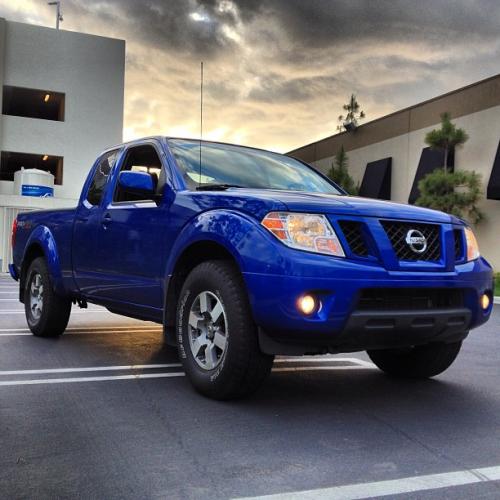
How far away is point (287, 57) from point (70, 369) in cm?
941

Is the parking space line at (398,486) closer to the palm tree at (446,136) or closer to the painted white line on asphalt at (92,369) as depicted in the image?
the painted white line on asphalt at (92,369)

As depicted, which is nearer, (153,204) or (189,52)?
(153,204)

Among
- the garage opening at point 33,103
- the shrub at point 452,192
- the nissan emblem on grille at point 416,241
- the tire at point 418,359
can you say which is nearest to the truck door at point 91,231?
the tire at point 418,359

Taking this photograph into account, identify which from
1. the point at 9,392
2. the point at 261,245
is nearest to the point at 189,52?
the point at 261,245

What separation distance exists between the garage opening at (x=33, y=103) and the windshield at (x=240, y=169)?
80.7 feet

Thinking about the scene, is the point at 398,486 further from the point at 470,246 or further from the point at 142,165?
the point at 142,165

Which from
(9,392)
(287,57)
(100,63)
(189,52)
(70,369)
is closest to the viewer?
(9,392)

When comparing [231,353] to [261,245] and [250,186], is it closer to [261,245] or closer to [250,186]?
[261,245]

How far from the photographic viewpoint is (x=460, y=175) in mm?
23922

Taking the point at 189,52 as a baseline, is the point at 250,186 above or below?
below

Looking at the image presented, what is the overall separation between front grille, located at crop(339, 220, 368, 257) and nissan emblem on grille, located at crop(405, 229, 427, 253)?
12.6 inches

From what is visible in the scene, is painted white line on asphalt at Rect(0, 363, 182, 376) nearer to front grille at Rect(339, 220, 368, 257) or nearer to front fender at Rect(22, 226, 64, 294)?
front fender at Rect(22, 226, 64, 294)

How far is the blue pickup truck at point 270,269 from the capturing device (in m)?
3.56

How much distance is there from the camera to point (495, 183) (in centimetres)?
2278
